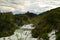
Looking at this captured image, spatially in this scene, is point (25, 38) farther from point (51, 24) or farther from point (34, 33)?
point (51, 24)

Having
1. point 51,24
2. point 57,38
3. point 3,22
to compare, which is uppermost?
point 3,22

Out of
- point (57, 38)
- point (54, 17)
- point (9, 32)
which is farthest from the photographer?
point (9, 32)

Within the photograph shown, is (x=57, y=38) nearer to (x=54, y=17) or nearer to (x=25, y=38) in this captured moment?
(x=25, y=38)

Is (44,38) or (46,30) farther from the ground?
(46,30)

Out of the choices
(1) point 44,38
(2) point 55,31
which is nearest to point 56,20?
(2) point 55,31

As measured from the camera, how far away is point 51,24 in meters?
37.3

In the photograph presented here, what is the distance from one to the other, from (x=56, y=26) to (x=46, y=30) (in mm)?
1938

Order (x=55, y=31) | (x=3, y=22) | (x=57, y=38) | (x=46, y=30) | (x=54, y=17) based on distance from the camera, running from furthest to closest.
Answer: (x=3, y=22), (x=54, y=17), (x=46, y=30), (x=55, y=31), (x=57, y=38)

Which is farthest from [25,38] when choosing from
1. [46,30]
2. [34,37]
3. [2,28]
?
[2,28]

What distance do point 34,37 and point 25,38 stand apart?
1.61 metres

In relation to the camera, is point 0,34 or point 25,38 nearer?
point 25,38

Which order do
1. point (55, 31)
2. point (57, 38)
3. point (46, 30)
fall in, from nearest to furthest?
1. point (57, 38)
2. point (55, 31)
3. point (46, 30)

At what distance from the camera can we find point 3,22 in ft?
152

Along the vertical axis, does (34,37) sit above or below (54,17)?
below
